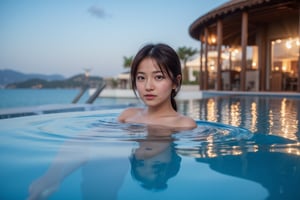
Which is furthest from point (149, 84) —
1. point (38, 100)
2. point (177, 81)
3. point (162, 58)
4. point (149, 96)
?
point (38, 100)

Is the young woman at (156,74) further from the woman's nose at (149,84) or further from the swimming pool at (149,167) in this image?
the swimming pool at (149,167)

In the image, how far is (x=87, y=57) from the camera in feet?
163

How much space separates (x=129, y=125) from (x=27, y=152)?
1.19m

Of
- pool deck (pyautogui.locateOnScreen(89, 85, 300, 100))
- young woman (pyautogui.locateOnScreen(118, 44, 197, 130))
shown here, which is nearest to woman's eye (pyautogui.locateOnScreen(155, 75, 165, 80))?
young woman (pyautogui.locateOnScreen(118, 44, 197, 130))

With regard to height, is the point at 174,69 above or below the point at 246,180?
above

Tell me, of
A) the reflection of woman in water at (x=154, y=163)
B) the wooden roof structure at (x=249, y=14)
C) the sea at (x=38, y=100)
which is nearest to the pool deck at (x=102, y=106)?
the sea at (x=38, y=100)

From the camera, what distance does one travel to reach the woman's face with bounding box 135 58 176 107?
7.35ft

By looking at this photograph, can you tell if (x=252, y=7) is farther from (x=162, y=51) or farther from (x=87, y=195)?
(x=87, y=195)

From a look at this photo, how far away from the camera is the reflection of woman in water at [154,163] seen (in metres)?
1.25

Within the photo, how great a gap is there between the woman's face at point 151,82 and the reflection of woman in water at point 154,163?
42 cm

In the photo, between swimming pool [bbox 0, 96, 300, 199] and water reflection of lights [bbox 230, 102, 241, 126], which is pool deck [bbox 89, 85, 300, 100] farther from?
swimming pool [bbox 0, 96, 300, 199]

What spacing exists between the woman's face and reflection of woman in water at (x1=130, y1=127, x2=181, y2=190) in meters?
0.42

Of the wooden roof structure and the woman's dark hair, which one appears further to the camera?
the wooden roof structure

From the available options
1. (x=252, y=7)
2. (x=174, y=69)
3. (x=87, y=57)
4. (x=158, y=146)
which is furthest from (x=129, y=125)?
(x=87, y=57)
